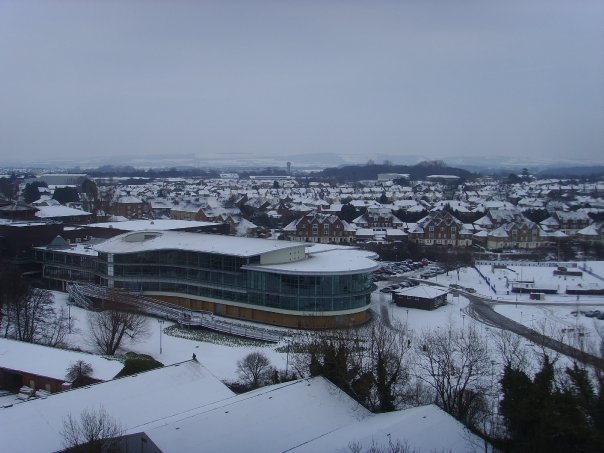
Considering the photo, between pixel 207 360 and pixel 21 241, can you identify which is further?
pixel 21 241

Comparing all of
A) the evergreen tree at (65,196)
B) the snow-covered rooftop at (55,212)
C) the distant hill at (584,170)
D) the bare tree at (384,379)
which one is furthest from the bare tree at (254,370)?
the evergreen tree at (65,196)

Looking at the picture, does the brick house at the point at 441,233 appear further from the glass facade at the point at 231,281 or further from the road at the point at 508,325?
the glass facade at the point at 231,281

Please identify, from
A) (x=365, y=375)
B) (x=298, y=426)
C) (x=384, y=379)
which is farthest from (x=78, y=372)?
(x=384, y=379)

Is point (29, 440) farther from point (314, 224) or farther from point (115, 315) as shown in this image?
point (314, 224)

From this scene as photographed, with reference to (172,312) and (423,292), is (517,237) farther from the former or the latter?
(172,312)

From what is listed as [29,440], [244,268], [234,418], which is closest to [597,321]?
[244,268]

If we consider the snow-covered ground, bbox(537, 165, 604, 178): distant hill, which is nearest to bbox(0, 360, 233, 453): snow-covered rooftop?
the snow-covered ground
